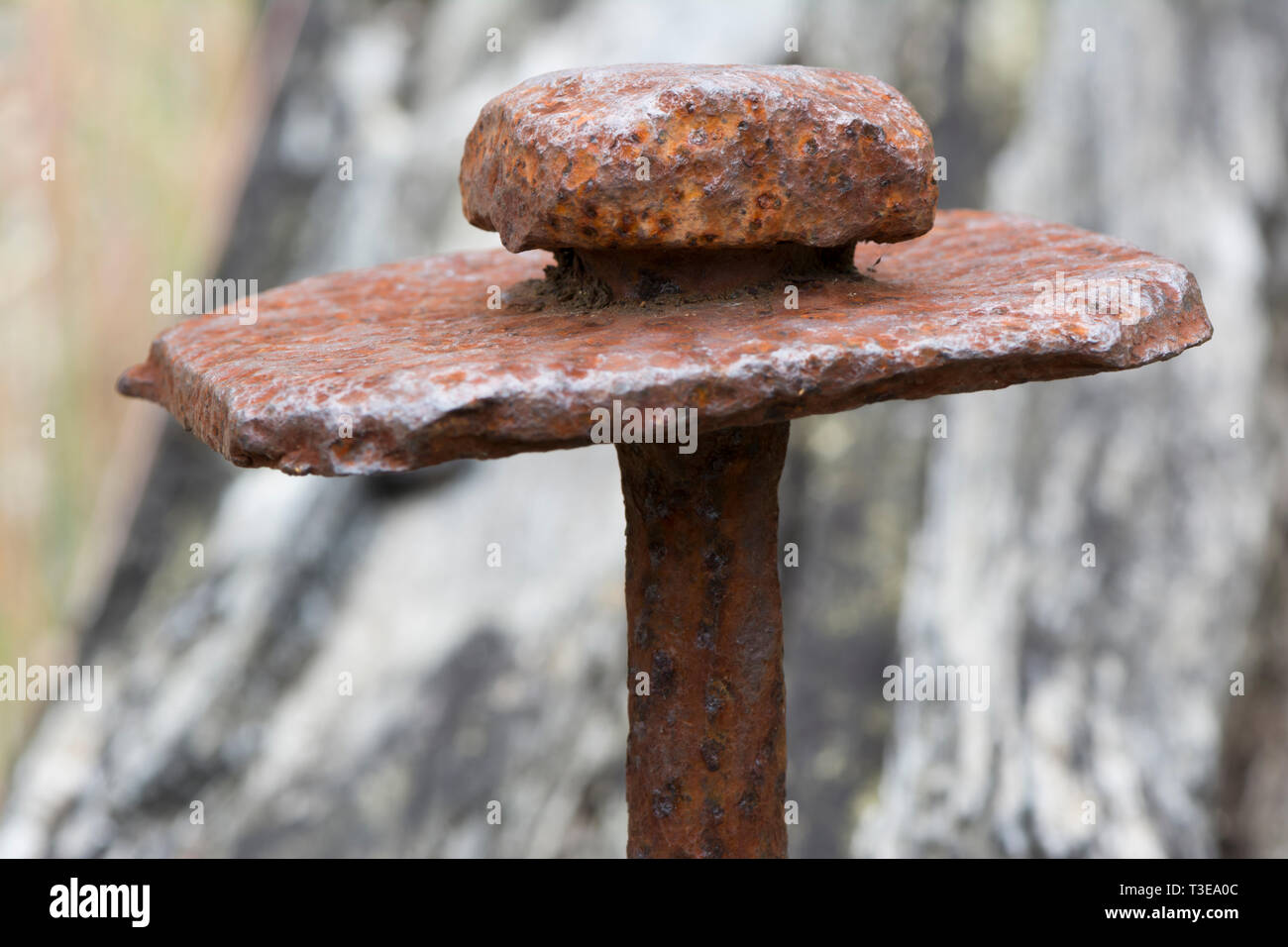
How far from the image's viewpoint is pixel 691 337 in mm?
1253

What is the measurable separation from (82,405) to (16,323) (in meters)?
0.35

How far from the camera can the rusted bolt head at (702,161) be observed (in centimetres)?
131

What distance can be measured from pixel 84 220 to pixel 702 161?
3790mm

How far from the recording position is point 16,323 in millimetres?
4344

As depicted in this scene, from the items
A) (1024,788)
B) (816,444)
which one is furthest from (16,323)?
(1024,788)

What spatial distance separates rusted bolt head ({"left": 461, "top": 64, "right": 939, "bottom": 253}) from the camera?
4.30 feet
